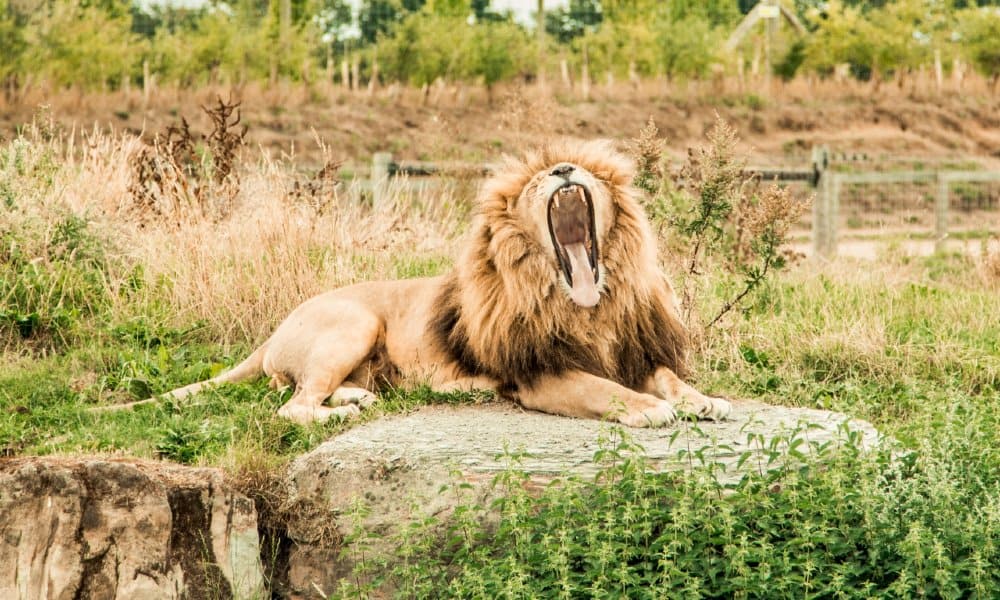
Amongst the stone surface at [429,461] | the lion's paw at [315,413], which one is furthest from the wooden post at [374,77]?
the stone surface at [429,461]

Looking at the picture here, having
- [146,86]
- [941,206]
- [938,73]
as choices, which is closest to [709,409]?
[941,206]

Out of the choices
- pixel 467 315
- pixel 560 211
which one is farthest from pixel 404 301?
pixel 560 211

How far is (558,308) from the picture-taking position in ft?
19.0

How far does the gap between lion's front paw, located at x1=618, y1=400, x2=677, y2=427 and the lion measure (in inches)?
1.1

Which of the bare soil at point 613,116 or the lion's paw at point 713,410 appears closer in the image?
the lion's paw at point 713,410

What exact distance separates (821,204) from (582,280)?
10.8m

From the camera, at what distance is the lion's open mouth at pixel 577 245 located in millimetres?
5746

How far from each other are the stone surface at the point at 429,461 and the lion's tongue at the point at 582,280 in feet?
2.00

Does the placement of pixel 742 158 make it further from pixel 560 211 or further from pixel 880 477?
pixel 880 477

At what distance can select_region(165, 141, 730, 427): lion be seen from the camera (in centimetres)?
573

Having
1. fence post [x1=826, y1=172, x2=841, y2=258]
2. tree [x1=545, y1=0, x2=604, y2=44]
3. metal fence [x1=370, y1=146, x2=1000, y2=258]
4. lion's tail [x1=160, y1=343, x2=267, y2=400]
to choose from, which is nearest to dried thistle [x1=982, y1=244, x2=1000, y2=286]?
metal fence [x1=370, y1=146, x2=1000, y2=258]

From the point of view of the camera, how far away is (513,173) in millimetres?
5969

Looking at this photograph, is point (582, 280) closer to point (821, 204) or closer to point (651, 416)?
point (651, 416)

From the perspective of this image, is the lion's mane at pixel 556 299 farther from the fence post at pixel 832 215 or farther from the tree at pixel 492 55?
the tree at pixel 492 55
